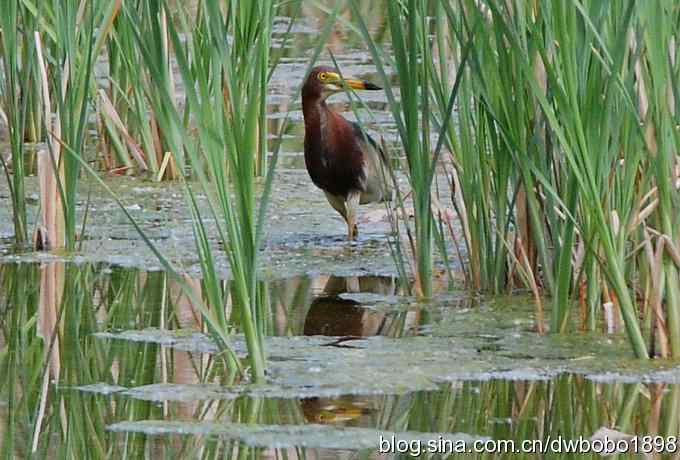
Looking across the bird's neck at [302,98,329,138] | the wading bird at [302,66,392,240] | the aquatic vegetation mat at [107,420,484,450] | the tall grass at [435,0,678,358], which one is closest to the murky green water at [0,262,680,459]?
the aquatic vegetation mat at [107,420,484,450]

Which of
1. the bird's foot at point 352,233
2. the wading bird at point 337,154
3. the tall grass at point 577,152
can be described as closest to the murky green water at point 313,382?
the tall grass at point 577,152

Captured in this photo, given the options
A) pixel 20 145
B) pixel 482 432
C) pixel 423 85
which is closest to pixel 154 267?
pixel 20 145

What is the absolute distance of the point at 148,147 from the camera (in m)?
7.78

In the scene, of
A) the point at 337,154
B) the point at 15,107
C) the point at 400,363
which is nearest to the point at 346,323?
the point at 400,363

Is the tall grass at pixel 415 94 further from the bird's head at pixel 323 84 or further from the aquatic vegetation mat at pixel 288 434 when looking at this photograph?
the bird's head at pixel 323 84

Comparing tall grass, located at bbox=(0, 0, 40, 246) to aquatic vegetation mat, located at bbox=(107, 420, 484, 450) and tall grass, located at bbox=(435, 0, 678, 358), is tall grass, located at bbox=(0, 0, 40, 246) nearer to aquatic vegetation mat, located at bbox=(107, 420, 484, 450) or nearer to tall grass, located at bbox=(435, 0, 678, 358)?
tall grass, located at bbox=(435, 0, 678, 358)

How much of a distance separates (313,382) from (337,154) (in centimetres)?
309

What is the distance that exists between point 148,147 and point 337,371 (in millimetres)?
3540

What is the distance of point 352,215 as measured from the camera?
6.96 metres

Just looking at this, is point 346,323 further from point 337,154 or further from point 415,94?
point 337,154

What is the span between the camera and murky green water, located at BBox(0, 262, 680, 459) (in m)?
3.89

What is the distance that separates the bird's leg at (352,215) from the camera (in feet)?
22.6

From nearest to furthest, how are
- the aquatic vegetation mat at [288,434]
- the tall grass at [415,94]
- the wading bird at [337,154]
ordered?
the aquatic vegetation mat at [288,434] < the tall grass at [415,94] < the wading bird at [337,154]

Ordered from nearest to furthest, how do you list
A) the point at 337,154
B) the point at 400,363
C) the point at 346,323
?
the point at 400,363, the point at 346,323, the point at 337,154
